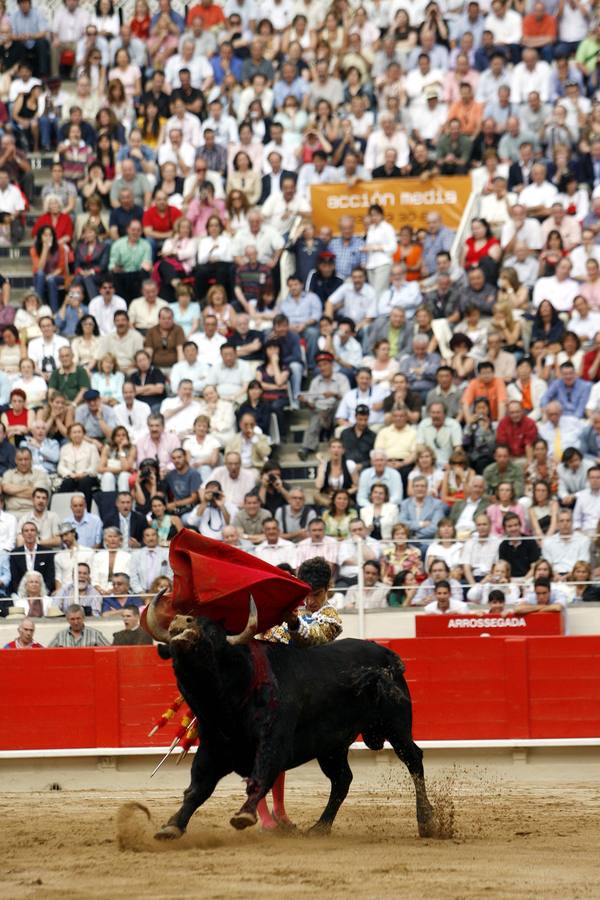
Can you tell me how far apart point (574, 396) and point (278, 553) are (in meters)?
3.24

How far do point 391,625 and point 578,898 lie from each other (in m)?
6.74

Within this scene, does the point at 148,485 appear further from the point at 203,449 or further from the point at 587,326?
the point at 587,326

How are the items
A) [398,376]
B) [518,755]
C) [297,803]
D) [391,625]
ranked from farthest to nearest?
[398,376], [391,625], [518,755], [297,803]

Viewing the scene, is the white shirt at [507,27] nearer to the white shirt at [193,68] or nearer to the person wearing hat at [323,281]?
the white shirt at [193,68]

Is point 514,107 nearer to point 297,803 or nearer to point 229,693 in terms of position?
point 297,803

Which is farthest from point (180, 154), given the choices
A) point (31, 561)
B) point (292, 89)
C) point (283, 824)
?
point (283, 824)

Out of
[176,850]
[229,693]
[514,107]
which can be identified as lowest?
[176,850]

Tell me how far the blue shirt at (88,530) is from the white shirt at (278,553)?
5.28ft

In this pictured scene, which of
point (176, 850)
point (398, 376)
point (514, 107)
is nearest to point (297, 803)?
point (176, 850)

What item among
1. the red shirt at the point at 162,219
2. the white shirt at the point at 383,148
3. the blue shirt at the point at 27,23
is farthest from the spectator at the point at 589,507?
the blue shirt at the point at 27,23

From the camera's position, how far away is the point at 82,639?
43.2 ft

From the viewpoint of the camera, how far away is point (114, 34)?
2128 cm

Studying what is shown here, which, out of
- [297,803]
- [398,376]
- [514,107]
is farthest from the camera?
[514,107]

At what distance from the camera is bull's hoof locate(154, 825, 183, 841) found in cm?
803
